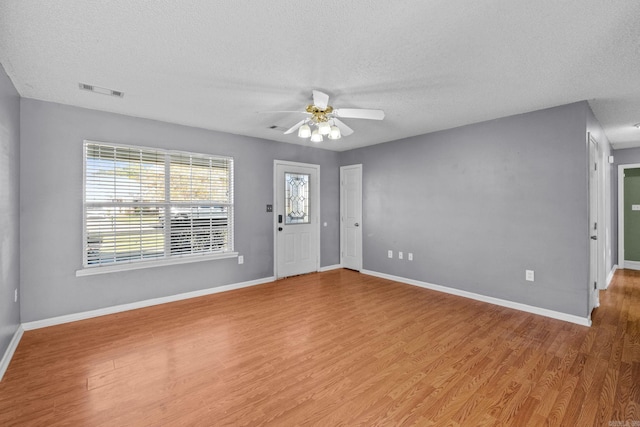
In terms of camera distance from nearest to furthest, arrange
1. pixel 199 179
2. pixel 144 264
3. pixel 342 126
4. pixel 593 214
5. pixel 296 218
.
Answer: pixel 342 126
pixel 593 214
pixel 144 264
pixel 199 179
pixel 296 218

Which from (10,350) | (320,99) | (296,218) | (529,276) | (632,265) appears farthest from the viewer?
(632,265)

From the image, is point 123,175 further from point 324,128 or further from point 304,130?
point 324,128

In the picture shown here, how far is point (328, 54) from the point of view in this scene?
7.21 ft

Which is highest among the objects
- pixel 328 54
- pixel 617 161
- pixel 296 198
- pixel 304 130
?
pixel 328 54

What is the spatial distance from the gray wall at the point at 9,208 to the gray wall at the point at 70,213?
0.12 m

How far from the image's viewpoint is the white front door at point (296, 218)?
5.14 m

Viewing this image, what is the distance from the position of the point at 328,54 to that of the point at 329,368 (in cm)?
251

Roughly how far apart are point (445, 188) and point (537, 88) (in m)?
1.80

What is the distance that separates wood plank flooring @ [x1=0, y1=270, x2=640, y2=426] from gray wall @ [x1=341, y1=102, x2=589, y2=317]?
495 millimetres

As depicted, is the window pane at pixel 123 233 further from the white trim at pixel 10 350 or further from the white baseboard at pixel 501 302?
the white baseboard at pixel 501 302

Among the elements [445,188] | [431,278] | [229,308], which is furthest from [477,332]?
[229,308]

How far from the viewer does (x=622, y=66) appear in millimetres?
2393

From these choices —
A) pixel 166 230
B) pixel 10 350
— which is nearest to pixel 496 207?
pixel 166 230

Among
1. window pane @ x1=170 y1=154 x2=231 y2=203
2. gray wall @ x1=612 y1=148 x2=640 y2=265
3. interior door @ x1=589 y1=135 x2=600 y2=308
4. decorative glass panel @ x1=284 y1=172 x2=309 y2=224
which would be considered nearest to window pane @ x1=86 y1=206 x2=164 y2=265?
window pane @ x1=170 y1=154 x2=231 y2=203
